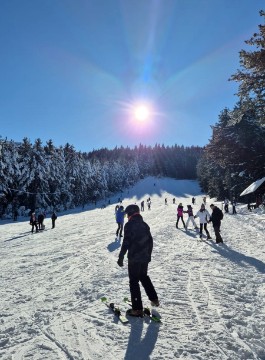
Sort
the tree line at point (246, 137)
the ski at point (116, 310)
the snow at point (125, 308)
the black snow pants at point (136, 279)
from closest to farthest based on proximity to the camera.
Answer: the snow at point (125, 308)
the ski at point (116, 310)
the black snow pants at point (136, 279)
the tree line at point (246, 137)

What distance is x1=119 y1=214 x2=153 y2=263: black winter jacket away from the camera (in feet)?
19.2

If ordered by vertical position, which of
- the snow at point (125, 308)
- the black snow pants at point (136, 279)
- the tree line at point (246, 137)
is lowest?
the snow at point (125, 308)

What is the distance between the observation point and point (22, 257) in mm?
13453

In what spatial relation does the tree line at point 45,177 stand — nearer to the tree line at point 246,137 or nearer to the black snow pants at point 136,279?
the tree line at point 246,137

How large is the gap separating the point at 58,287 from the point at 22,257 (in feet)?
19.4

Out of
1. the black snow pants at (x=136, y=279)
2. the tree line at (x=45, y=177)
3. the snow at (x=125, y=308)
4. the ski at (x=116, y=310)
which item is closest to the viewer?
the snow at (x=125, y=308)

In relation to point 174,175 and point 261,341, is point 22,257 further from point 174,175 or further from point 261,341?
point 174,175

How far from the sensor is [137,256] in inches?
230

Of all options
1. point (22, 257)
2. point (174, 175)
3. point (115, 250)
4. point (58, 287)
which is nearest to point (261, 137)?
point (115, 250)

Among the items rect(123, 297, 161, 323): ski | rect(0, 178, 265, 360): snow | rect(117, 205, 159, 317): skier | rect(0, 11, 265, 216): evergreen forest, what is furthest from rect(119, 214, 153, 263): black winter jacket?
rect(0, 11, 265, 216): evergreen forest

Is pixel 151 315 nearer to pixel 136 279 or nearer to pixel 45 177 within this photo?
pixel 136 279

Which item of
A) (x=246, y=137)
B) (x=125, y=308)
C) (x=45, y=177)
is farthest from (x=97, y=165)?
(x=125, y=308)

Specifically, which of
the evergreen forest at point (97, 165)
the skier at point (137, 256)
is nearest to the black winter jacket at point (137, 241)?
the skier at point (137, 256)

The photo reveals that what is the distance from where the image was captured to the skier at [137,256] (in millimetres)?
5762
